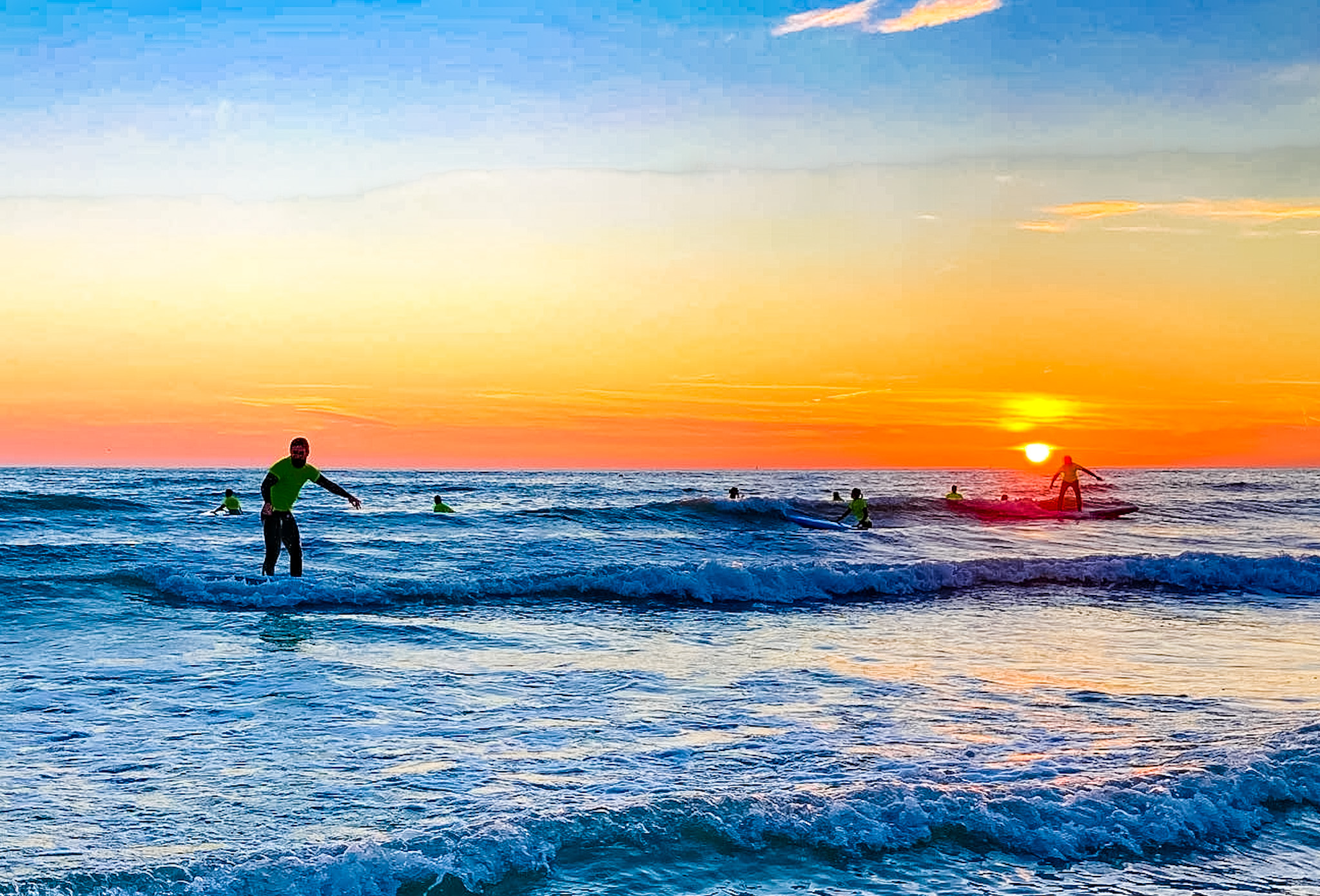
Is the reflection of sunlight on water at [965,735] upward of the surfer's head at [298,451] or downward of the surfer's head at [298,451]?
downward

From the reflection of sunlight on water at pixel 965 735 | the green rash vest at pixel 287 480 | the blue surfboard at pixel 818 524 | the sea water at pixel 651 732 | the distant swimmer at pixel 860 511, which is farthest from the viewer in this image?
the blue surfboard at pixel 818 524

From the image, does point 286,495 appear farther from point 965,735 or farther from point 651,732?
point 965,735

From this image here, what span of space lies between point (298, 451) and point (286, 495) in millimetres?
616

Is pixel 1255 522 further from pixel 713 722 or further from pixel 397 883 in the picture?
pixel 397 883

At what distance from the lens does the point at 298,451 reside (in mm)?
14258

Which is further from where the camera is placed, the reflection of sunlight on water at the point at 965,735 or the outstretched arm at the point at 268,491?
the outstretched arm at the point at 268,491

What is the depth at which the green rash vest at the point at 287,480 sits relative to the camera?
1420 cm

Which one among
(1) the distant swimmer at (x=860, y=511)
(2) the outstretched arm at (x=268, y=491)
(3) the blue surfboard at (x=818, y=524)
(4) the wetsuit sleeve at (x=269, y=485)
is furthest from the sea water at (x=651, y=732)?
(3) the blue surfboard at (x=818, y=524)

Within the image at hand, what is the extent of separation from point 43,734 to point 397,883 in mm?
3764

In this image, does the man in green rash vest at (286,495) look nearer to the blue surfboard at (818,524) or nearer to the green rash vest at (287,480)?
the green rash vest at (287,480)

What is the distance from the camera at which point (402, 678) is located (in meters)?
9.06

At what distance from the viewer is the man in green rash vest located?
14203 millimetres

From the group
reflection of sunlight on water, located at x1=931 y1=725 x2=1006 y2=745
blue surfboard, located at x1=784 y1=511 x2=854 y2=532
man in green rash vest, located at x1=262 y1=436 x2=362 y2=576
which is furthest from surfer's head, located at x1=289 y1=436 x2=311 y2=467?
blue surfboard, located at x1=784 y1=511 x2=854 y2=532

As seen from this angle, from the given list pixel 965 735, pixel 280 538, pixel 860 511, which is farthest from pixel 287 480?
pixel 860 511
